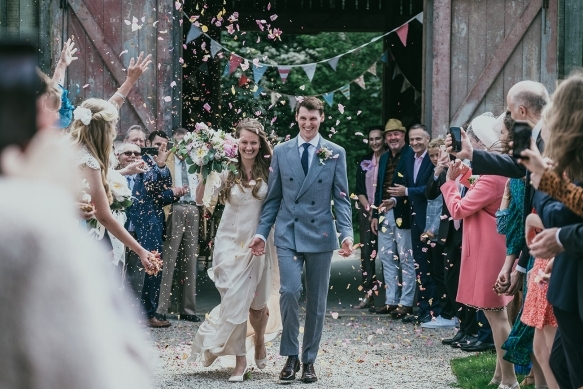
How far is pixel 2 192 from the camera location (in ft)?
5.70

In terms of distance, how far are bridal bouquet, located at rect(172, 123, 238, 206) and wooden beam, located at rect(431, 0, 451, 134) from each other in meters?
3.90

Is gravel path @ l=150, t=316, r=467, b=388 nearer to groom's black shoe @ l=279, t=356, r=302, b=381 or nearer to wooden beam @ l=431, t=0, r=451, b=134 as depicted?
groom's black shoe @ l=279, t=356, r=302, b=381

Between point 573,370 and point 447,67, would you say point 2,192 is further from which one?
point 447,67

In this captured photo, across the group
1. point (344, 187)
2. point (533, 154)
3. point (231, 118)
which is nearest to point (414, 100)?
point (231, 118)

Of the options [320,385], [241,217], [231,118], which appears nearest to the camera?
[320,385]

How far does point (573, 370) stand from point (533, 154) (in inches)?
40.0

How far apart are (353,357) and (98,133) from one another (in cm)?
356

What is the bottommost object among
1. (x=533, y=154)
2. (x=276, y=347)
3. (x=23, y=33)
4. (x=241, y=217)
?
(x=276, y=347)

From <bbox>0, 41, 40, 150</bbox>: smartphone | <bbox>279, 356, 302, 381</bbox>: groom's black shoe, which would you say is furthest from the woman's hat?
<bbox>0, 41, 40, 150</bbox>: smartphone

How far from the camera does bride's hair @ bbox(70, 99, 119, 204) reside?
20.0 feet

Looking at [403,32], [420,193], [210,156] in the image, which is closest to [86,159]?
[210,156]

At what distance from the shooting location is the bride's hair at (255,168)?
8.00 meters

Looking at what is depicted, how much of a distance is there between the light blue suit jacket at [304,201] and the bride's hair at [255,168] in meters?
0.18

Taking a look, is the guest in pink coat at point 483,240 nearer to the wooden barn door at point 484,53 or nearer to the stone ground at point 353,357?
the stone ground at point 353,357
